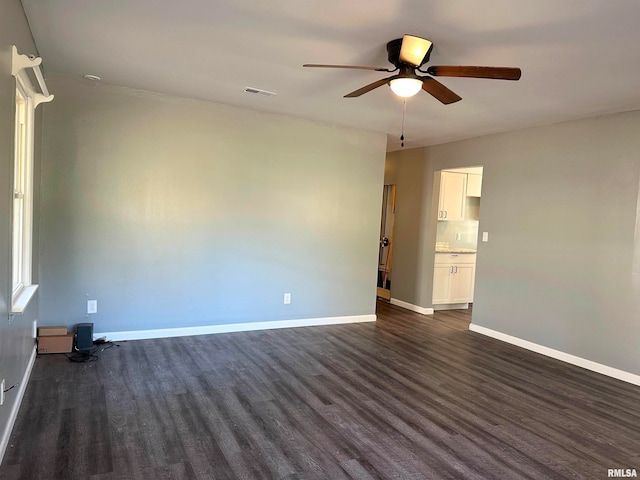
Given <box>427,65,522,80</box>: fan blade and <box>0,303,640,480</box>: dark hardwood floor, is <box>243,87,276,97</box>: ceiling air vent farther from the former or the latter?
<box>0,303,640,480</box>: dark hardwood floor

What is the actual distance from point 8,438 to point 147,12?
2.53 metres

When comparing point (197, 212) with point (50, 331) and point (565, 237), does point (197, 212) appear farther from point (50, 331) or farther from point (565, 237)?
point (565, 237)

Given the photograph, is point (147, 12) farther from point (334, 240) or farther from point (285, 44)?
point (334, 240)

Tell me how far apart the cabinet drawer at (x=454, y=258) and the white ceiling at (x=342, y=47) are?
8.36 ft

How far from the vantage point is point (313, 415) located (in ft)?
9.43

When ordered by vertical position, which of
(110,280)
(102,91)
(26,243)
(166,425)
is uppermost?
(102,91)

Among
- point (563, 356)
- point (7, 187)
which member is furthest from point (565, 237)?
point (7, 187)

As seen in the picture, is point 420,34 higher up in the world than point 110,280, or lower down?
higher up

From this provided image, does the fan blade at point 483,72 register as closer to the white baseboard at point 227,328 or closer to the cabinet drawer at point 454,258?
the white baseboard at point 227,328

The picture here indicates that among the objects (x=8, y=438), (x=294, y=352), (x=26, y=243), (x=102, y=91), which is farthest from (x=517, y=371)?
(x=102, y=91)

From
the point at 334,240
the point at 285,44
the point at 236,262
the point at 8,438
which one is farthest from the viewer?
the point at 334,240

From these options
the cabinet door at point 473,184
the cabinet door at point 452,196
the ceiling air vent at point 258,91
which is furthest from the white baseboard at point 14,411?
the cabinet door at point 473,184

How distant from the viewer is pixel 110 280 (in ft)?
13.6

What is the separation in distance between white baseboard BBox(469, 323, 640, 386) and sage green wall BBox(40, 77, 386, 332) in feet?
5.02
